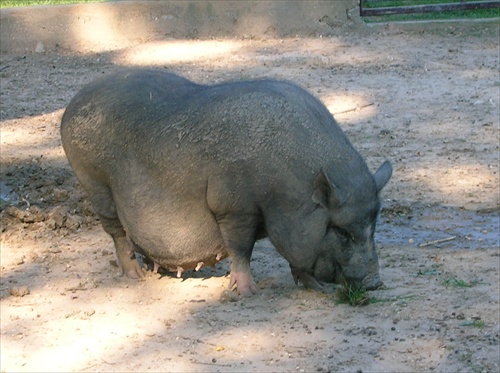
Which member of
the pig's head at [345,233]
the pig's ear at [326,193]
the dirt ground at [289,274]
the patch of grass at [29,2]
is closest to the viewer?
the dirt ground at [289,274]

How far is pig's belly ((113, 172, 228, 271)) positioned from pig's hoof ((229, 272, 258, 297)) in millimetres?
153

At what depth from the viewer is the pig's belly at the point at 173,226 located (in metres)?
5.43

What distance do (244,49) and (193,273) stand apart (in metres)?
6.22

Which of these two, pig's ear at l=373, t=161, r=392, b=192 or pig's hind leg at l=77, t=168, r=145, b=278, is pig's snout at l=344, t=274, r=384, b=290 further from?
pig's hind leg at l=77, t=168, r=145, b=278

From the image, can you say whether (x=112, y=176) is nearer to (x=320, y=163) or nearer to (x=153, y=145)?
(x=153, y=145)

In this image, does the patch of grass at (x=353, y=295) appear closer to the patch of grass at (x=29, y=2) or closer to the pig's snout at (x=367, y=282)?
the pig's snout at (x=367, y=282)

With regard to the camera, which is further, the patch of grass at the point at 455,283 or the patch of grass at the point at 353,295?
the patch of grass at the point at 455,283

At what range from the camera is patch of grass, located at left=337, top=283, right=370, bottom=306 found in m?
5.24

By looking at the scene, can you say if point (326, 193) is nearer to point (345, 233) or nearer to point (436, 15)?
point (345, 233)

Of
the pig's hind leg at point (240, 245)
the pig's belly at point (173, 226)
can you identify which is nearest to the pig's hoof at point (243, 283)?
the pig's hind leg at point (240, 245)

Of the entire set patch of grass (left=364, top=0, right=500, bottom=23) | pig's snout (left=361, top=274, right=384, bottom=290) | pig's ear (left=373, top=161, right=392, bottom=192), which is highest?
pig's ear (left=373, top=161, right=392, bottom=192)

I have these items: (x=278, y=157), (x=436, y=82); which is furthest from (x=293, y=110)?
(x=436, y=82)

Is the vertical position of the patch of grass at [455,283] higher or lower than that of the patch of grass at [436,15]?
higher

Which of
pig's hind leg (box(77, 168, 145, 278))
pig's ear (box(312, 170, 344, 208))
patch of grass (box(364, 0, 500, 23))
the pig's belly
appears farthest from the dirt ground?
patch of grass (box(364, 0, 500, 23))
